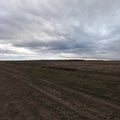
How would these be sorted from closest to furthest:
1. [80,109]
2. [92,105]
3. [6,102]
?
[80,109], [92,105], [6,102]

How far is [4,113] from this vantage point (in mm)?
6371

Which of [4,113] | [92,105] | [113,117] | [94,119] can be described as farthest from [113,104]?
[4,113]

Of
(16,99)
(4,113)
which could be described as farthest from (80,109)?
(16,99)

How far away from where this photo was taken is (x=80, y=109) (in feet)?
21.9

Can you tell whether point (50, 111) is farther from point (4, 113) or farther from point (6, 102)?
point (6, 102)

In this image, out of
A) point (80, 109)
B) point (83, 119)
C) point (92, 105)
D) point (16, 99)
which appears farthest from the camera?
point (16, 99)

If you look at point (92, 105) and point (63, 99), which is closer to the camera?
point (92, 105)

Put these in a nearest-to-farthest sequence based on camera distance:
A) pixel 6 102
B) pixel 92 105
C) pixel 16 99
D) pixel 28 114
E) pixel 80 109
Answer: pixel 28 114 < pixel 80 109 < pixel 92 105 < pixel 6 102 < pixel 16 99

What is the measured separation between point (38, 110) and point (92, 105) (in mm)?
2410

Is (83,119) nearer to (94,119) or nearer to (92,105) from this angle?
(94,119)

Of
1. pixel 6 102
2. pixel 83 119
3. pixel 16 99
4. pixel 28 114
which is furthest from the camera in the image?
pixel 16 99

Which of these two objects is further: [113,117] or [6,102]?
[6,102]

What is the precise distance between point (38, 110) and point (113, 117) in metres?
2.90

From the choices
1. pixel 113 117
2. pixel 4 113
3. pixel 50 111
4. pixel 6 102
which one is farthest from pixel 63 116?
pixel 6 102
